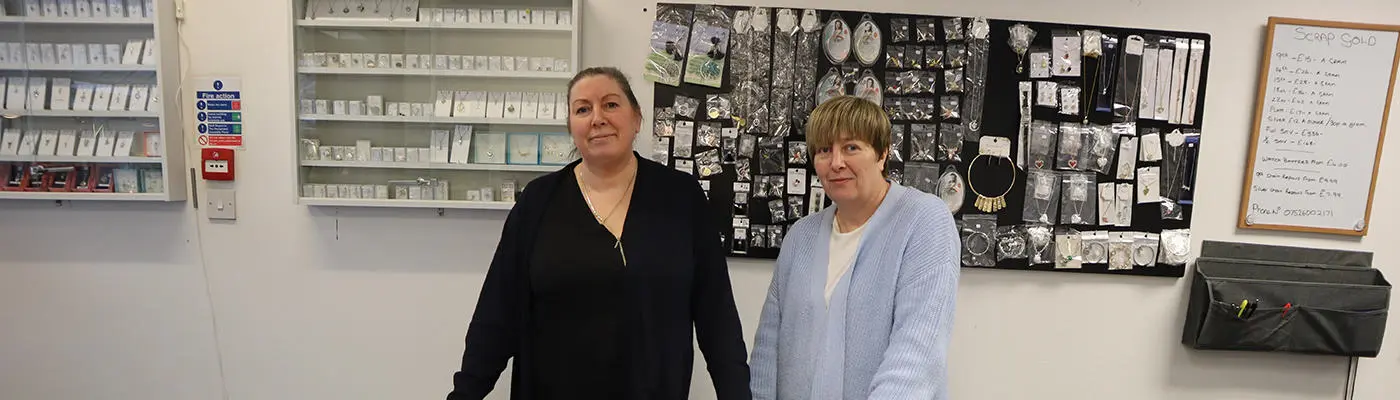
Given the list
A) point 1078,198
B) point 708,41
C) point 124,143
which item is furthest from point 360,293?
point 1078,198

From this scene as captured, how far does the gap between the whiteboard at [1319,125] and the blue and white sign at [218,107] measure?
3.32m

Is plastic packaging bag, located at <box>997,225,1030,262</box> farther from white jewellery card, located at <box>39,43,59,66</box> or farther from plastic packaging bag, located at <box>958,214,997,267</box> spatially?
white jewellery card, located at <box>39,43,59,66</box>

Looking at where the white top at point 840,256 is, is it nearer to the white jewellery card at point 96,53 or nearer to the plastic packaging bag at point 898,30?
the plastic packaging bag at point 898,30

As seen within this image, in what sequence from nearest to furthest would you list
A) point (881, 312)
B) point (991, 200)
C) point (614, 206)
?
1. point (881, 312)
2. point (614, 206)
3. point (991, 200)

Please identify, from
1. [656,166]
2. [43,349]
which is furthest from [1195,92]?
[43,349]

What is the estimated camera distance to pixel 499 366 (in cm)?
143

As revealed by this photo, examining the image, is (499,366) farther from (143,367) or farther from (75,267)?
(75,267)

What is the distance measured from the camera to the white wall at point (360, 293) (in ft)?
6.40

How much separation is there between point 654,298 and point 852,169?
1.67ft

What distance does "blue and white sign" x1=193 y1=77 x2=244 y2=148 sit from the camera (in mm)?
1941

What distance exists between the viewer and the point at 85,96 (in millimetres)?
1898

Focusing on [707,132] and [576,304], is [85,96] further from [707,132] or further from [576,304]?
[707,132]

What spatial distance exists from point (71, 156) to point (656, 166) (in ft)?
6.32

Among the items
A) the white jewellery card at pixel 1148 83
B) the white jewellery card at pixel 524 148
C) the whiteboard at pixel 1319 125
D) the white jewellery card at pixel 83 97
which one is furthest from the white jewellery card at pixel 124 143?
the whiteboard at pixel 1319 125
